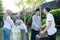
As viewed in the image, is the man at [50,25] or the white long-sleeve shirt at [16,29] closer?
the man at [50,25]

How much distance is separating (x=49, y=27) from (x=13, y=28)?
164 cm

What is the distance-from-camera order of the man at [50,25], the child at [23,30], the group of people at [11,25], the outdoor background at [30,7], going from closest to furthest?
1. the man at [50,25]
2. the group of people at [11,25]
3. the child at [23,30]
4. the outdoor background at [30,7]

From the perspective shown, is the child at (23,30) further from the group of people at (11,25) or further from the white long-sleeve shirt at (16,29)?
the white long-sleeve shirt at (16,29)

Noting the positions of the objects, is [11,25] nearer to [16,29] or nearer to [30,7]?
[16,29]

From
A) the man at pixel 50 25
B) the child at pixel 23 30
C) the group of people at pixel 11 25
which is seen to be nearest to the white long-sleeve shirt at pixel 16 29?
the group of people at pixel 11 25

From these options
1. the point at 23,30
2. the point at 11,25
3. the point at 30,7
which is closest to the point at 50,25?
the point at 23,30

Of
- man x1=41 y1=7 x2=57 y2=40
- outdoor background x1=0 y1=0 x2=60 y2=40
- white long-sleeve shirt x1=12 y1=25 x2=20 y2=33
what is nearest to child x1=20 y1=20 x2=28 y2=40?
white long-sleeve shirt x1=12 y1=25 x2=20 y2=33

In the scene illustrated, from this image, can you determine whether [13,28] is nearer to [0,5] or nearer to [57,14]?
[57,14]

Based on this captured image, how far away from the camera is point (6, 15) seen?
736 cm

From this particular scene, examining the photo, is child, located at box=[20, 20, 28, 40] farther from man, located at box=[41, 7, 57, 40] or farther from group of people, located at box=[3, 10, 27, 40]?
man, located at box=[41, 7, 57, 40]

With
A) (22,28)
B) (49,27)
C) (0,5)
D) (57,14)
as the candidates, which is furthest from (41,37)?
(0,5)

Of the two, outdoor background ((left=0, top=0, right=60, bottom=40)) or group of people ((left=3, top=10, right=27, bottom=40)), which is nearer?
group of people ((left=3, top=10, right=27, bottom=40))

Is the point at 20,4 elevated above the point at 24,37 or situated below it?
above

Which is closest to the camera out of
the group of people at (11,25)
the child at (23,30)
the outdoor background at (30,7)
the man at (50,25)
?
the man at (50,25)
